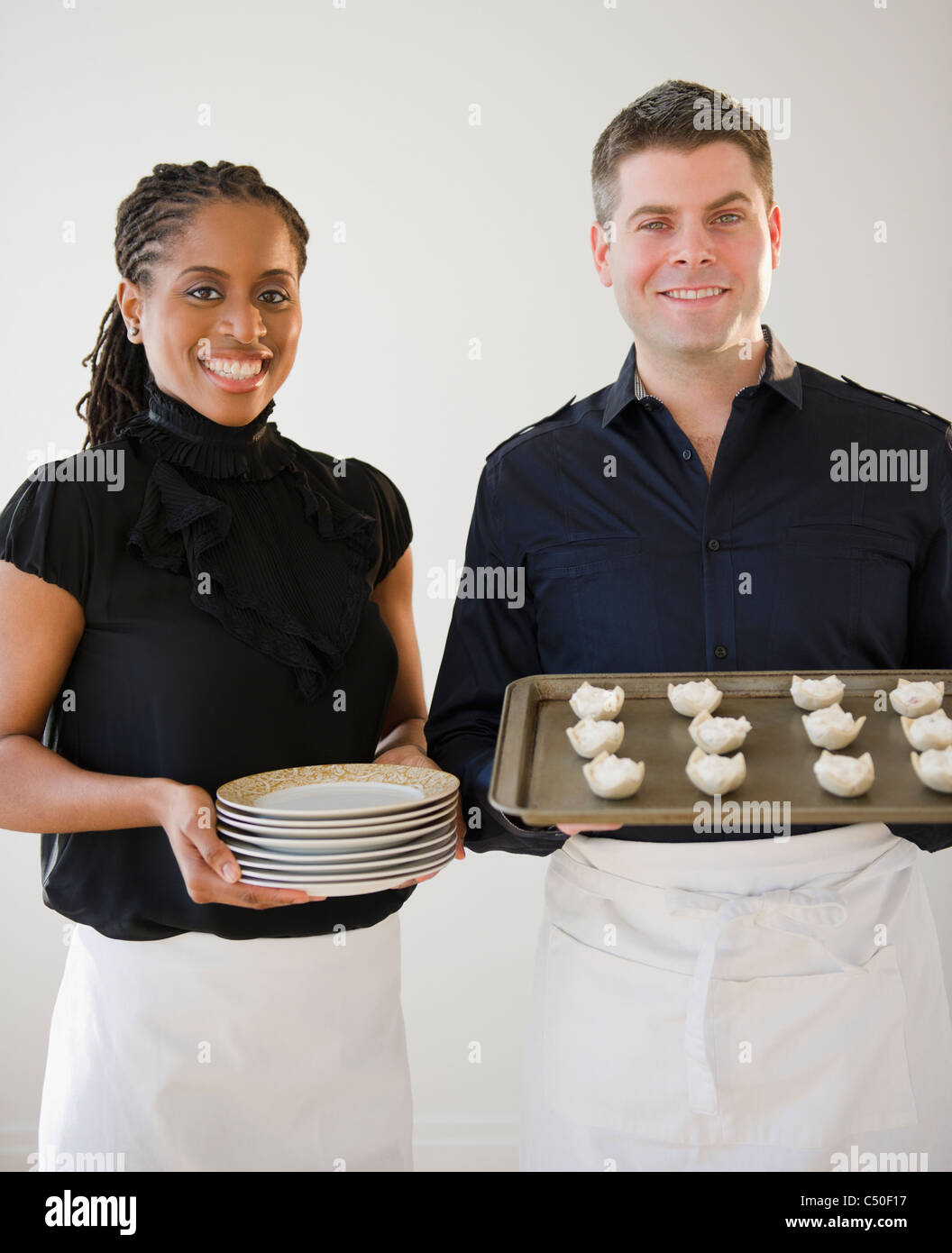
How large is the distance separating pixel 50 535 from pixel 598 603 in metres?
0.86

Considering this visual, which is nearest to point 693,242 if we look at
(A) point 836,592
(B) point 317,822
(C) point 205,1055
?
(A) point 836,592

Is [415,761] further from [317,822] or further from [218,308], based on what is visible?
[218,308]

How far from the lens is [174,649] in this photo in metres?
1.79

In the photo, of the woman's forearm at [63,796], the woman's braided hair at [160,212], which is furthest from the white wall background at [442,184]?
the woman's forearm at [63,796]

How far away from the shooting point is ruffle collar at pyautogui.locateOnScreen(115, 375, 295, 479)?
1.90m

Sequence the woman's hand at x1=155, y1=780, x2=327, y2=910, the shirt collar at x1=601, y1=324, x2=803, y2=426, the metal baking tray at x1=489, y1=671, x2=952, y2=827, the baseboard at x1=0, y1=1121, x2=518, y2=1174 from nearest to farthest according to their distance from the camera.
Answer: the metal baking tray at x1=489, y1=671, x2=952, y2=827
the woman's hand at x1=155, y1=780, x2=327, y2=910
the shirt collar at x1=601, y1=324, x2=803, y2=426
the baseboard at x1=0, y1=1121, x2=518, y2=1174

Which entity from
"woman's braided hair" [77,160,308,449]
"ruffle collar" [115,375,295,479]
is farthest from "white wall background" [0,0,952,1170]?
"ruffle collar" [115,375,295,479]

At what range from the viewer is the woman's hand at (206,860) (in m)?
1.61

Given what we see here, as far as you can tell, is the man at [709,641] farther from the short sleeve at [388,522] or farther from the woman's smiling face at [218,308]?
the woman's smiling face at [218,308]

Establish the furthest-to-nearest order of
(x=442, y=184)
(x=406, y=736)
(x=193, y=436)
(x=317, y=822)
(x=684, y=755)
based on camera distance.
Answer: (x=442, y=184) → (x=406, y=736) → (x=193, y=436) → (x=684, y=755) → (x=317, y=822)

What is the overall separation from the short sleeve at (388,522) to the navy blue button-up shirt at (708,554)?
0.20 meters

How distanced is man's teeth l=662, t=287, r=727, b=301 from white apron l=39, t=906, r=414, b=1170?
3.77ft

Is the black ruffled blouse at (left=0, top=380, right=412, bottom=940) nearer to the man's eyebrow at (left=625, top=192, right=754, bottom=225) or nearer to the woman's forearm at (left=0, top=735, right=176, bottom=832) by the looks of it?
the woman's forearm at (left=0, top=735, right=176, bottom=832)

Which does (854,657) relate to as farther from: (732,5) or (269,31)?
(269,31)
